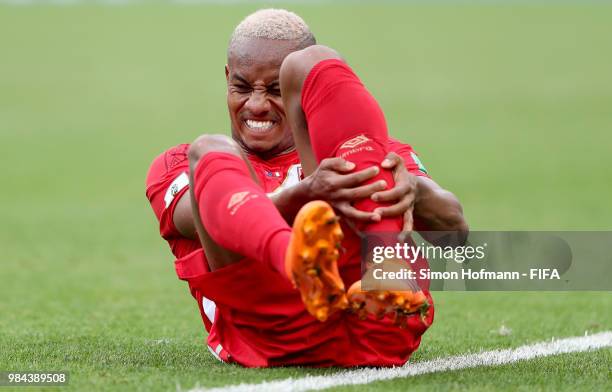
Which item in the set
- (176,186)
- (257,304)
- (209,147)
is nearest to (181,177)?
(176,186)

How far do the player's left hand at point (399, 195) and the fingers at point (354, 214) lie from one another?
3 cm

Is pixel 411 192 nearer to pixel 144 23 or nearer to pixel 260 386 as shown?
pixel 260 386

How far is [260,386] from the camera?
355cm

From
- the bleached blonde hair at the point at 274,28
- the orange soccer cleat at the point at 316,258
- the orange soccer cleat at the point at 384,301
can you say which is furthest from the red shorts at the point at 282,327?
the bleached blonde hair at the point at 274,28

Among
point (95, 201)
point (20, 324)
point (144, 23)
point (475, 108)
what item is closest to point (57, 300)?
point (20, 324)

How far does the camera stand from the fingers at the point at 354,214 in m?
3.61

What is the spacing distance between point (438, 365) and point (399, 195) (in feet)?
2.75

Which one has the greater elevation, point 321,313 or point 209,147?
point 209,147

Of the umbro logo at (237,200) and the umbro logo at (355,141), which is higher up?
the umbro logo at (355,141)

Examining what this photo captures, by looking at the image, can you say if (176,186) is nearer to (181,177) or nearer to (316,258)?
(181,177)

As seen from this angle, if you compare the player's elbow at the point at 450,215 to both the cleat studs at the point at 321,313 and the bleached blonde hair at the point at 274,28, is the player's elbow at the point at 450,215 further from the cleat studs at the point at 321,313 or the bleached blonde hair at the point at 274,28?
the bleached blonde hair at the point at 274,28

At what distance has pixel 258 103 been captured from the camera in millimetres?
4543

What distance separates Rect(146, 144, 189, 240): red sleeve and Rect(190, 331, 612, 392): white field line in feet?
2.95

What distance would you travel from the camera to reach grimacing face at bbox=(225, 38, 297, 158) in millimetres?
4508
